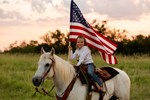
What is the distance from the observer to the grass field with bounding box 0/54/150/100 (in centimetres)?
1520

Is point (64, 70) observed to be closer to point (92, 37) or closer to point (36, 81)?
point (36, 81)

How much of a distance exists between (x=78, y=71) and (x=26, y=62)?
13.7m

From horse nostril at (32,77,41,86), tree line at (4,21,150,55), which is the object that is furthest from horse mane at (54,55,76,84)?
tree line at (4,21,150,55)

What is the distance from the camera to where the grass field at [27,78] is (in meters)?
15.2

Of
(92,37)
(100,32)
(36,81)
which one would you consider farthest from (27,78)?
(100,32)

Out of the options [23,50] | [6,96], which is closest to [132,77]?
[6,96]

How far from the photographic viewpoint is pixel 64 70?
8.50 meters

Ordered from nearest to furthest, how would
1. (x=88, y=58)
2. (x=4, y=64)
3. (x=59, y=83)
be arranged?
(x=59, y=83)
(x=88, y=58)
(x=4, y=64)

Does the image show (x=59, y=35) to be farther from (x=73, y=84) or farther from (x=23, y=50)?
(x=73, y=84)

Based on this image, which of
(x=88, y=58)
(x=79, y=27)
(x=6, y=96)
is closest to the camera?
(x=88, y=58)

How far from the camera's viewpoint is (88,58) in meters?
9.10

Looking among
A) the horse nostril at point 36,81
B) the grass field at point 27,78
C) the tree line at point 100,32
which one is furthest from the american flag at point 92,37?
the tree line at point 100,32

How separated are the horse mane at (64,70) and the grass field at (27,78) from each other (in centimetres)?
580

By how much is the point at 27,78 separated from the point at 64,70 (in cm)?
924
